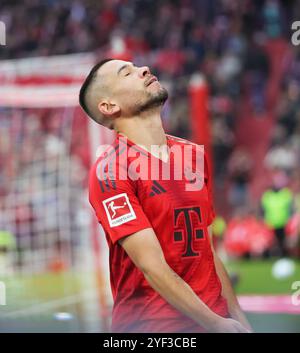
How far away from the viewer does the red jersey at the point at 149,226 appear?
332cm

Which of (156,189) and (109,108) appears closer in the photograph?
(156,189)

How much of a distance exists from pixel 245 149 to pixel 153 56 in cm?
288

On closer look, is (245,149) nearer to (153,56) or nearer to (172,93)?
(172,93)

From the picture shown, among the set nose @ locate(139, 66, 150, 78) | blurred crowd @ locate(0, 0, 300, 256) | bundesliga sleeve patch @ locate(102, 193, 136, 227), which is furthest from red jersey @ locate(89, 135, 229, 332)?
blurred crowd @ locate(0, 0, 300, 256)

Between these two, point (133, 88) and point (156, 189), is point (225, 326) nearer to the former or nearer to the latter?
point (156, 189)

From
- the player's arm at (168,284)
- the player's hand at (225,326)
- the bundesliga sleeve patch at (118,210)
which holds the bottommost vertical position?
the player's hand at (225,326)

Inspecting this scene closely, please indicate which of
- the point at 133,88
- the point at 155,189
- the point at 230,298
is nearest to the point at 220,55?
the point at 133,88

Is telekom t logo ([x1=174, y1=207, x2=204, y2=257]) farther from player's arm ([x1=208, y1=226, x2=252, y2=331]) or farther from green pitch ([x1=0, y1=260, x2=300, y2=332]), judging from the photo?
green pitch ([x1=0, y1=260, x2=300, y2=332])

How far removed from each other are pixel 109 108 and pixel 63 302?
189 inches

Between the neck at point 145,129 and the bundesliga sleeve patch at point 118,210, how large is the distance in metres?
0.30

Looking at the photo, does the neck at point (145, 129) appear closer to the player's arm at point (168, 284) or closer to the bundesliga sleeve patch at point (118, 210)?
the bundesliga sleeve patch at point (118, 210)

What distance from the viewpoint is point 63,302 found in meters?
8.11

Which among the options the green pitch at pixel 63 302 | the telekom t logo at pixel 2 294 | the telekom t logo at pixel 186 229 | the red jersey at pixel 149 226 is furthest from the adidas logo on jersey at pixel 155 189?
the telekom t logo at pixel 2 294
